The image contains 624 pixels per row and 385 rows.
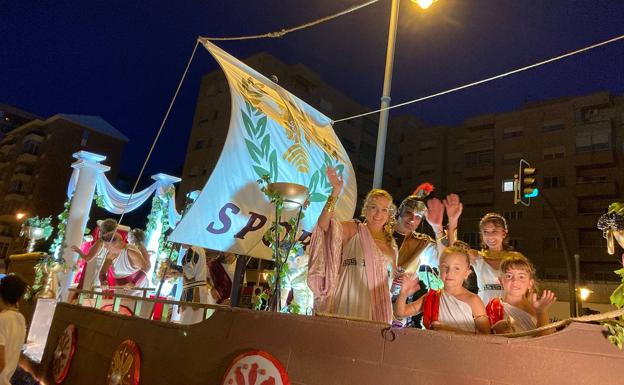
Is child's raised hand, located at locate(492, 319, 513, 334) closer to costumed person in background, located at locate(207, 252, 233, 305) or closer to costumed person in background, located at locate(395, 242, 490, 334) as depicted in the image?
costumed person in background, located at locate(395, 242, 490, 334)

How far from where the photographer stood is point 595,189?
33500 millimetres

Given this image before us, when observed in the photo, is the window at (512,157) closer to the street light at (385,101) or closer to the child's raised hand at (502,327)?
the street light at (385,101)

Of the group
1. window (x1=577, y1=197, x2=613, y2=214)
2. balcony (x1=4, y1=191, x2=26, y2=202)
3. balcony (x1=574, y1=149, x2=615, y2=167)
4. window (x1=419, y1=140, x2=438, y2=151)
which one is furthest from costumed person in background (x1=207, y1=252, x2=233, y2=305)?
balcony (x1=4, y1=191, x2=26, y2=202)

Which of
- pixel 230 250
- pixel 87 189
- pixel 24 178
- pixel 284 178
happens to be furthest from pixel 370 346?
pixel 24 178

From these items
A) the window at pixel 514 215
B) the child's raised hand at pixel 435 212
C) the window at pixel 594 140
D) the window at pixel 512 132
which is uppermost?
the window at pixel 512 132

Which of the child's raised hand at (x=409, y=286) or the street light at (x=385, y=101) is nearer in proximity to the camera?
the child's raised hand at (x=409, y=286)

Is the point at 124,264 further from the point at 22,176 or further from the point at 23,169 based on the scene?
the point at 23,169

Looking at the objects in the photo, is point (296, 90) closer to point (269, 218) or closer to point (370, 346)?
point (269, 218)

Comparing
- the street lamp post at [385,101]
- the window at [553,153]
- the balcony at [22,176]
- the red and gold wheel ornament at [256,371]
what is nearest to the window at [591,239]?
the window at [553,153]

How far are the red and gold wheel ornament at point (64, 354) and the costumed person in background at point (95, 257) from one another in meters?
1.72

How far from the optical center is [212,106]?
40.5 metres

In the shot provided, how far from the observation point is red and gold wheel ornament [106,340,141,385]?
4.31m

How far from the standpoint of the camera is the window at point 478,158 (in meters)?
40.0

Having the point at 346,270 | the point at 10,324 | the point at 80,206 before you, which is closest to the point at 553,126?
the point at 80,206
